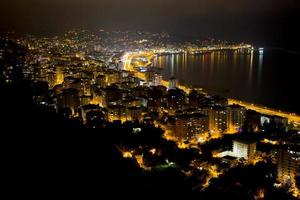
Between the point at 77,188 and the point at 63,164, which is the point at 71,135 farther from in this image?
the point at 77,188

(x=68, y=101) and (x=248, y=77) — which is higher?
(x=68, y=101)

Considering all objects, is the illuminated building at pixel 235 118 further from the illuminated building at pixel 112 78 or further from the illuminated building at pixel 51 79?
the illuminated building at pixel 51 79


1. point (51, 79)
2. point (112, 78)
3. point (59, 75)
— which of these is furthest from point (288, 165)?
point (59, 75)

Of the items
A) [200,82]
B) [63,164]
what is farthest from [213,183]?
[200,82]

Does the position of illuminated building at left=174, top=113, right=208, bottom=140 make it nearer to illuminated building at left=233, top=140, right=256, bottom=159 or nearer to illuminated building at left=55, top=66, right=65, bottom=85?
illuminated building at left=233, top=140, right=256, bottom=159

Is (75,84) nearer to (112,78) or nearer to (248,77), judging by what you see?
(112,78)
